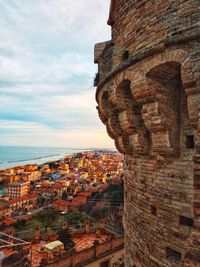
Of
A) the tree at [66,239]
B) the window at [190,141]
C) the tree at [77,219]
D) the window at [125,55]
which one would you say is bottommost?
the tree at [77,219]

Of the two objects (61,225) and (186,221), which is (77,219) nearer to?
(61,225)

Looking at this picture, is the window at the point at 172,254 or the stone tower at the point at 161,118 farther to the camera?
the window at the point at 172,254

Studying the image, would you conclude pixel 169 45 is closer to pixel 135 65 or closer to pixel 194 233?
pixel 135 65

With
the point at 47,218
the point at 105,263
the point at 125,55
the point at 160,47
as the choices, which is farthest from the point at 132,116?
the point at 47,218

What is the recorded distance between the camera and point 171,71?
416cm

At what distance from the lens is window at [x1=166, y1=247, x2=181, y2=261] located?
14.4 ft

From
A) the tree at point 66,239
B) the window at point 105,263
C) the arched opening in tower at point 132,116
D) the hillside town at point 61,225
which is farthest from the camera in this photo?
the tree at point 66,239

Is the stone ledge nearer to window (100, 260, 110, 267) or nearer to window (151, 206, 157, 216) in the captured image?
window (151, 206, 157, 216)

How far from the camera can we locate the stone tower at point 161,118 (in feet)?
12.5

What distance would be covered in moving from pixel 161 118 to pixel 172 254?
2.24 meters

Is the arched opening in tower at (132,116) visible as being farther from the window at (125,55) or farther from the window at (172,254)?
the window at (172,254)

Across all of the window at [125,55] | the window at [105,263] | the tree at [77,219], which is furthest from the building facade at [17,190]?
the window at [125,55]

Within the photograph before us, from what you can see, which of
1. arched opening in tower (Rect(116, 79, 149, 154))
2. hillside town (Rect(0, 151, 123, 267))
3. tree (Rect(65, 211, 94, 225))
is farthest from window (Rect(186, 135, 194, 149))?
tree (Rect(65, 211, 94, 225))

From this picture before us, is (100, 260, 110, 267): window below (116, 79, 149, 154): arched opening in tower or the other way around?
below
